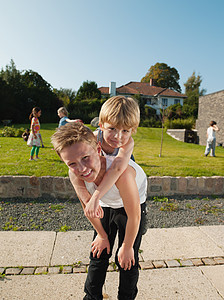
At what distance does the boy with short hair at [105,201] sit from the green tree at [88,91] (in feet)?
111

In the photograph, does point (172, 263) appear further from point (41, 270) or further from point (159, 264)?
point (41, 270)

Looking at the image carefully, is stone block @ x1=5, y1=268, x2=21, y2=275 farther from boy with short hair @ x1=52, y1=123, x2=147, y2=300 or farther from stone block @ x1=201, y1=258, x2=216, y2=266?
stone block @ x1=201, y1=258, x2=216, y2=266

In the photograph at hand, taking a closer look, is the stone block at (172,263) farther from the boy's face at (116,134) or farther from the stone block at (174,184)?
the stone block at (174,184)

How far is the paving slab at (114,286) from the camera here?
7.27 ft

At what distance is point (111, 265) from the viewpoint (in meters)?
2.71

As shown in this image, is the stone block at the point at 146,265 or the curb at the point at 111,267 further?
the stone block at the point at 146,265

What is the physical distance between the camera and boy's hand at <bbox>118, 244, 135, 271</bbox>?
154 centimetres

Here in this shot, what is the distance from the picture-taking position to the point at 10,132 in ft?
44.8

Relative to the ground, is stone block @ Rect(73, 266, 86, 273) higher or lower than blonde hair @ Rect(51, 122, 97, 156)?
lower

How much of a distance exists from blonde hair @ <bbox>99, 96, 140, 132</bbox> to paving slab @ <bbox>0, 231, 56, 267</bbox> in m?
2.15

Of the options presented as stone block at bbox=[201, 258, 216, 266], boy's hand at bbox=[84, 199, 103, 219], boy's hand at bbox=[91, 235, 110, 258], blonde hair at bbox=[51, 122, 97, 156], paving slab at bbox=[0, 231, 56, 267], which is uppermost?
blonde hair at bbox=[51, 122, 97, 156]

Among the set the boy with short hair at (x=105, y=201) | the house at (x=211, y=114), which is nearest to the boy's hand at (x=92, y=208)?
the boy with short hair at (x=105, y=201)

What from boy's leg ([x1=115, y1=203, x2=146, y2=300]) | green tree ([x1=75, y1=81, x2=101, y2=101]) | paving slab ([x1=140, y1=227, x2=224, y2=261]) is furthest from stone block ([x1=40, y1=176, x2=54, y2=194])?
green tree ([x1=75, y1=81, x2=101, y2=101])

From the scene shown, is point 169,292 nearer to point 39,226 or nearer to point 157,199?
point 39,226
